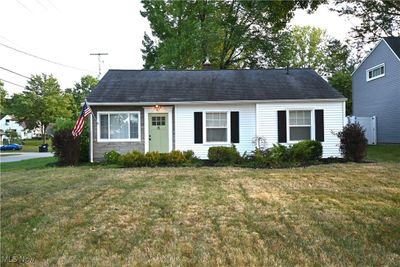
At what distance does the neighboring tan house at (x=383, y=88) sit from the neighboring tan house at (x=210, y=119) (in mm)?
7829

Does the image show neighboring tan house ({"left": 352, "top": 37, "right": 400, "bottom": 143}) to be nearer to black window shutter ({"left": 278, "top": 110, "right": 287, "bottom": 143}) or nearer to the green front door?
black window shutter ({"left": 278, "top": 110, "right": 287, "bottom": 143})

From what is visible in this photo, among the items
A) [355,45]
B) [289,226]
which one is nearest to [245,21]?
[355,45]

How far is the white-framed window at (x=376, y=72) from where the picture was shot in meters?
23.4

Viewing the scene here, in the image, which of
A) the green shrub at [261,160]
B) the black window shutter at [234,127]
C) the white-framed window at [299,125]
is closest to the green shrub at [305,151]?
the green shrub at [261,160]

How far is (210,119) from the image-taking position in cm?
1631

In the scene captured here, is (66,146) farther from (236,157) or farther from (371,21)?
(371,21)

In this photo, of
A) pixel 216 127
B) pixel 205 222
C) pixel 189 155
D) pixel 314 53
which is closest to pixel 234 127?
pixel 216 127

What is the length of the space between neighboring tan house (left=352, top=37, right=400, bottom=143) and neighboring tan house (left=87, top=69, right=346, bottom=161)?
7829 millimetres

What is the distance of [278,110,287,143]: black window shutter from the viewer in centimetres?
1605

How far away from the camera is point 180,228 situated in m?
5.29

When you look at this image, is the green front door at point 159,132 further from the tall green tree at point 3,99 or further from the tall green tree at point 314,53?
the tall green tree at point 3,99

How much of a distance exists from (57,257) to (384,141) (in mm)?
23106

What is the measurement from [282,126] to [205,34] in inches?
540

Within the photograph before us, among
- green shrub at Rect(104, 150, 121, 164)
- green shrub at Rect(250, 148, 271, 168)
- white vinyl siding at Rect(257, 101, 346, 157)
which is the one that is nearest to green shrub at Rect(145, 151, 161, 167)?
green shrub at Rect(104, 150, 121, 164)
